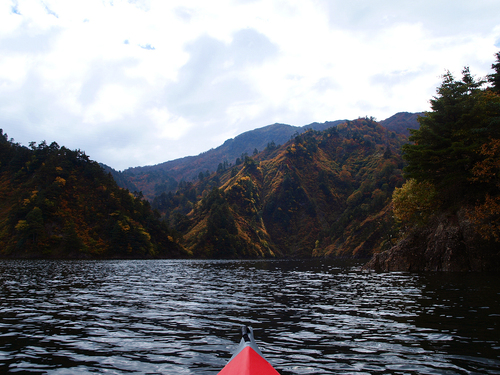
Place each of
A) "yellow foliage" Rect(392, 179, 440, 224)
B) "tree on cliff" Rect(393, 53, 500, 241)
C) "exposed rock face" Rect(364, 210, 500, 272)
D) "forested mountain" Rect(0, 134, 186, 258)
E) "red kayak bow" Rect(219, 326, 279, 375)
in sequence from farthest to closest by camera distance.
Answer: "forested mountain" Rect(0, 134, 186, 258) < "yellow foliage" Rect(392, 179, 440, 224) < "exposed rock face" Rect(364, 210, 500, 272) < "tree on cliff" Rect(393, 53, 500, 241) < "red kayak bow" Rect(219, 326, 279, 375)

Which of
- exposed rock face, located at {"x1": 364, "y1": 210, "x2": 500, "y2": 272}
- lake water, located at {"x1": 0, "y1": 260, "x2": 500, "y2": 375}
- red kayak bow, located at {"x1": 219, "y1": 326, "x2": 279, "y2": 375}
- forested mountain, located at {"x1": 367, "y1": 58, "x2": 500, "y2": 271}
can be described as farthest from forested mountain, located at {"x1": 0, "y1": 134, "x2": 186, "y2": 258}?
red kayak bow, located at {"x1": 219, "y1": 326, "x2": 279, "y2": 375}

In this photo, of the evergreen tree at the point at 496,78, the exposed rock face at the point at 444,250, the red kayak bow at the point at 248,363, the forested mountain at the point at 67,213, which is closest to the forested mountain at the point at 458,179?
the exposed rock face at the point at 444,250

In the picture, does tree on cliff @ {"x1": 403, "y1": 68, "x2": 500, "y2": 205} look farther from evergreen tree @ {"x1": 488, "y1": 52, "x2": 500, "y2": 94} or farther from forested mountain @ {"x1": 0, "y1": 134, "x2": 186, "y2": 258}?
forested mountain @ {"x1": 0, "y1": 134, "x2": 186, "y2": 258}

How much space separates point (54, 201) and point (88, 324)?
456ft

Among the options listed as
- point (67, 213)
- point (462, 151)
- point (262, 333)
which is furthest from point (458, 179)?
point (67, 213)

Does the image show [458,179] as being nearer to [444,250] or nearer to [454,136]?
[454,136]

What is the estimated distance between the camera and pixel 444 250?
4306 centimetres

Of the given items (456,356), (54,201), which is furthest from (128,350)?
(54,201)

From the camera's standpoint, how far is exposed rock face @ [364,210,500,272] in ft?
127

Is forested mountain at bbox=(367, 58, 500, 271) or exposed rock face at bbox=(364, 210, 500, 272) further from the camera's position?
exposed rock face at bbox=(364, 210, 500, 272)

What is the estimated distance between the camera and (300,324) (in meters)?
14.5

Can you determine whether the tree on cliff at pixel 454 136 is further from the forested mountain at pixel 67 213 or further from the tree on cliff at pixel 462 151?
the forested mountain at pixel 67 213

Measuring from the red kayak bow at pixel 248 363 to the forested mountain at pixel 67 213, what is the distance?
130 metres

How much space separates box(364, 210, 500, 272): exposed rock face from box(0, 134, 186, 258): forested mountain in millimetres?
114020
